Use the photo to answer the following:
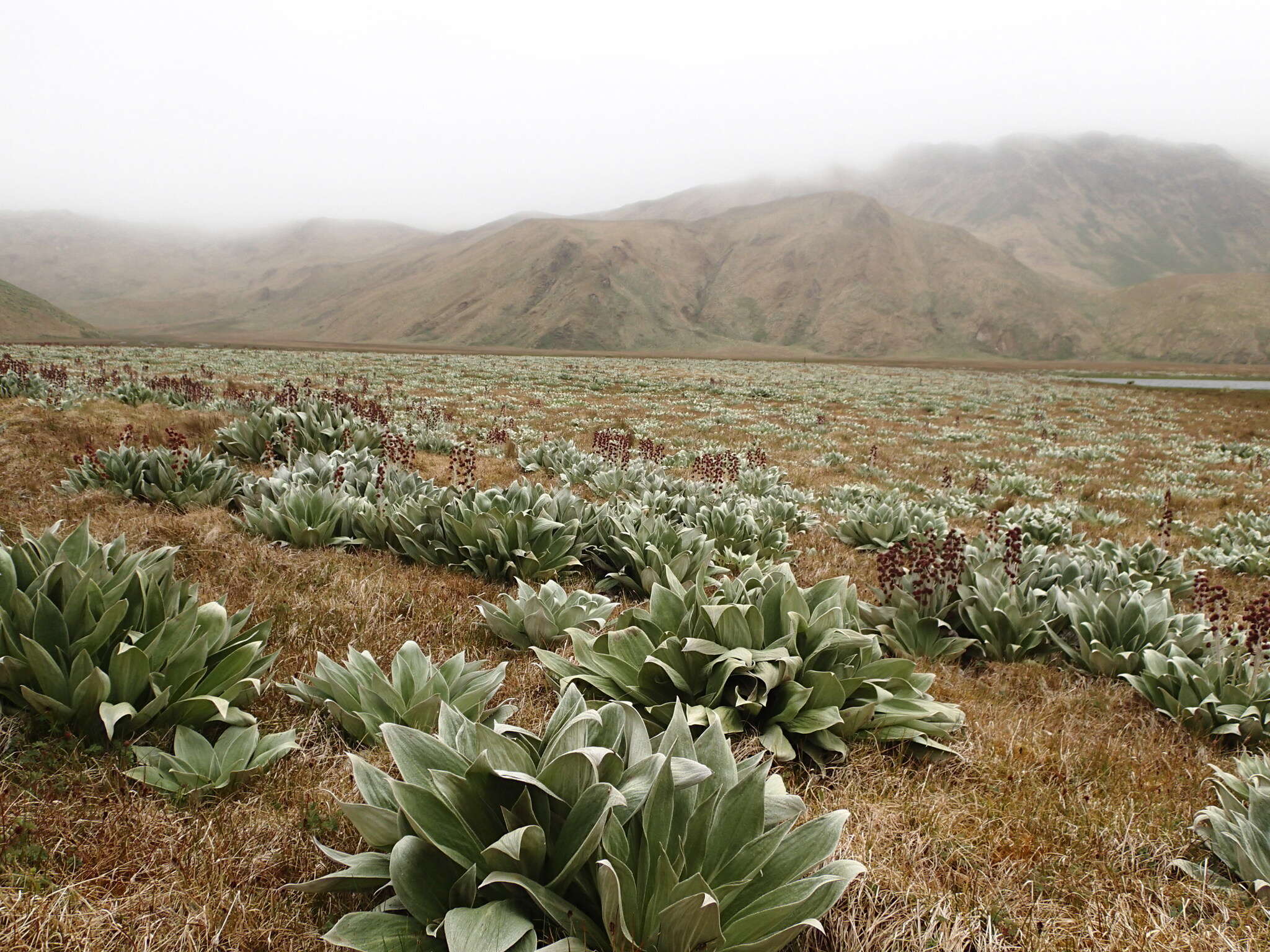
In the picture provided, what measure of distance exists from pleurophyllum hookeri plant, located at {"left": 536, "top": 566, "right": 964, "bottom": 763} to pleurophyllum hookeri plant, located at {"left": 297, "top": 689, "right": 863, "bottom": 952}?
104 centimetres

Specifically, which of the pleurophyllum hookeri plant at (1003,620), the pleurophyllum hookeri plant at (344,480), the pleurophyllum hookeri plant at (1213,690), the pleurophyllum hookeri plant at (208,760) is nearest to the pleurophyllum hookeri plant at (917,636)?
the pleurophyllum hookeri plant at (1003,620)

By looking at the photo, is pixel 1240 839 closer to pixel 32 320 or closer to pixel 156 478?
pixel 156 478

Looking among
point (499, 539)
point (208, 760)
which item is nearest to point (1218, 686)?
point (499, 539)

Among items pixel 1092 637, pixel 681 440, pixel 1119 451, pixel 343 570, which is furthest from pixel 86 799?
pixel 1119 451

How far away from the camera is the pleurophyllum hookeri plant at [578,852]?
1.75 m

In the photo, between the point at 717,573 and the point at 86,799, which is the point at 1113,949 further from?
the point at 717,573

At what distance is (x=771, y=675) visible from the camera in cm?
334

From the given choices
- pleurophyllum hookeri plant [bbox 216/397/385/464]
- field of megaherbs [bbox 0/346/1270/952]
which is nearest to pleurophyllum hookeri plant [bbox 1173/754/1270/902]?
field of megaherbs [bbox 0/346/1270/952]

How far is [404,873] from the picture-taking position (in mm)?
1877

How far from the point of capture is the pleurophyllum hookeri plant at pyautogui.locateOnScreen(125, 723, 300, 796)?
2451 mm

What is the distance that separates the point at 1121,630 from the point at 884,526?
3331mm

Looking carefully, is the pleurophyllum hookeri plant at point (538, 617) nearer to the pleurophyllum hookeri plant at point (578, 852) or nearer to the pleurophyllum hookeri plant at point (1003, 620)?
the pleurophyllum hookeri plant at point (578, 852)

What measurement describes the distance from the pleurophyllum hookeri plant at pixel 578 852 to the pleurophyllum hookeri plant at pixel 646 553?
306 cm

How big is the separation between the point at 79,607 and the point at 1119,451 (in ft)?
73.8
